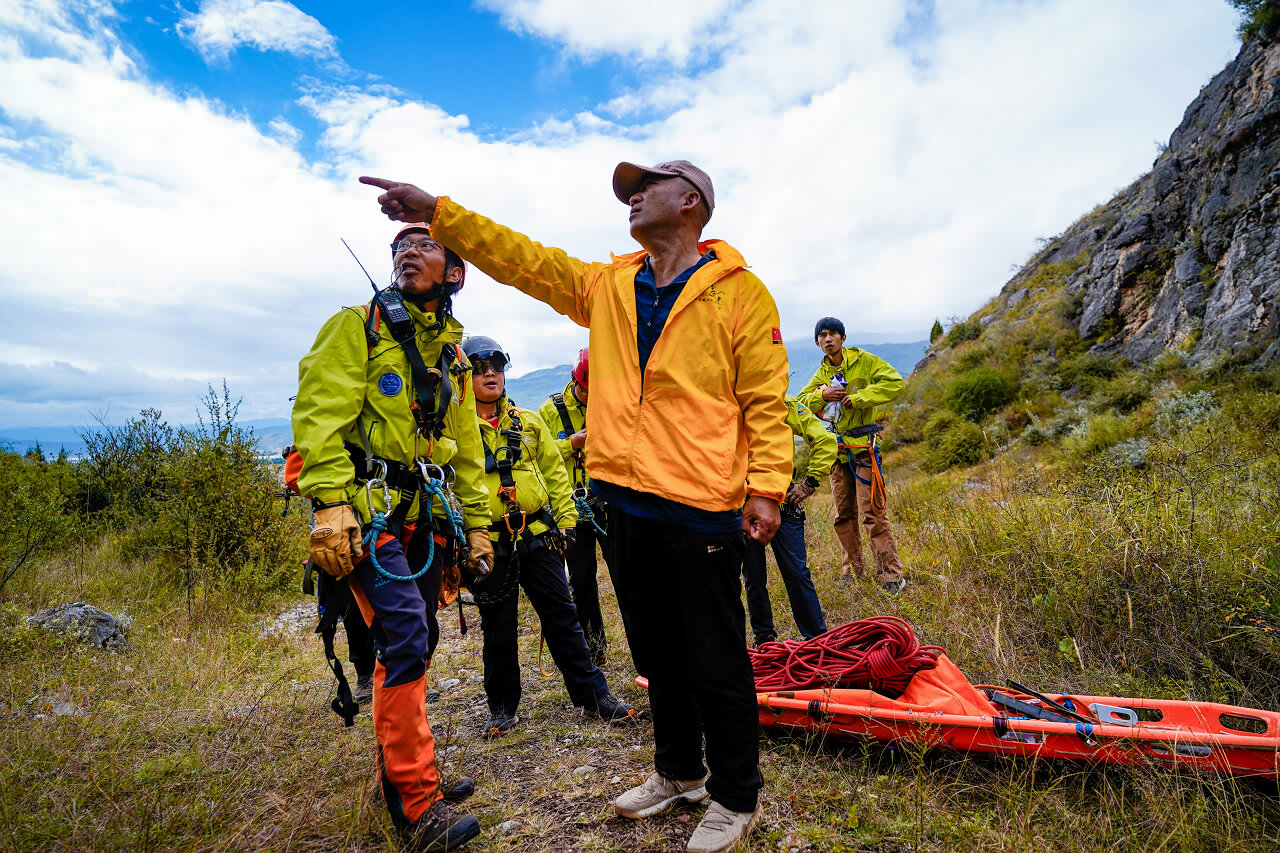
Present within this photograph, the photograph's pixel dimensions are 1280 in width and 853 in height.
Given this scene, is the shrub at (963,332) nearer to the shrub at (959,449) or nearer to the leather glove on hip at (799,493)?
the shrub at (959,449)

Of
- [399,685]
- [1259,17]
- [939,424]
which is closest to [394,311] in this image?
[399,685]

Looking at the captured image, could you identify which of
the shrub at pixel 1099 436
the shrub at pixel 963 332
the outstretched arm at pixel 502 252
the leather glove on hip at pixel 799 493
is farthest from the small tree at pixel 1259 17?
the outstretched arm at pixel 502 252

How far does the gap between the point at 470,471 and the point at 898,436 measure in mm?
15977

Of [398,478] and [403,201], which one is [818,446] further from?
[403,201]

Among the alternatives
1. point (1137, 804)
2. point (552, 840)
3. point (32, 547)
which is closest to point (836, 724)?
point (1137, 804)

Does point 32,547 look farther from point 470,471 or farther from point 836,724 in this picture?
point 836,724

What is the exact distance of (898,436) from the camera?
55.8 feet

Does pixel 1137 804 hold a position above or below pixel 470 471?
below

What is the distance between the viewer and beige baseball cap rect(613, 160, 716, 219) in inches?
103

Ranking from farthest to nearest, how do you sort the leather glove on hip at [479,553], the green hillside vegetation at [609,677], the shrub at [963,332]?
the shrub at [963,332] → the leather glove on hip at [479,553] → the green hillside vegetation at [609,677]

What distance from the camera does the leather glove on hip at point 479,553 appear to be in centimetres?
321

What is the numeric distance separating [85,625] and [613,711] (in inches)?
183

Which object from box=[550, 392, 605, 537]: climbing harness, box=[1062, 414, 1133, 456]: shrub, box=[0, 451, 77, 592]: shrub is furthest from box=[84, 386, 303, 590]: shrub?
box=[1062, 414, 1133, 456]: shrub

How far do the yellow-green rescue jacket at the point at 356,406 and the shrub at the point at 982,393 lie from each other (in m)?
14.8
